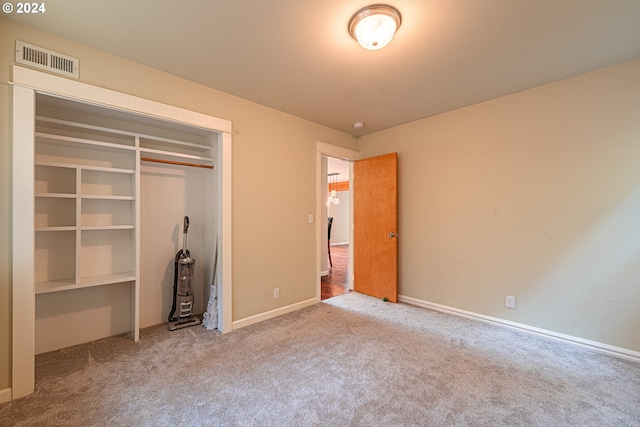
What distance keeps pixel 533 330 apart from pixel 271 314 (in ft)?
9.08

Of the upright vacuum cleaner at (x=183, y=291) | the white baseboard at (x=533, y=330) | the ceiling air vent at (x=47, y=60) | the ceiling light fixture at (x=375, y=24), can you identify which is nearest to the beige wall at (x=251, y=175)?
the ceiling air vent at (x=47, y=60)

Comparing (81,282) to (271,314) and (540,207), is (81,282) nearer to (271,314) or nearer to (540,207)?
(271,314)

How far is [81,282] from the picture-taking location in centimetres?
224

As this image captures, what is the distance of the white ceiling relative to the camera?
161 cm

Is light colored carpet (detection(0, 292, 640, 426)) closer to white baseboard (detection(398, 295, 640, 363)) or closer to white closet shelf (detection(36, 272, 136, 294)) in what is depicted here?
white baseboard (detection(398, 295, 640, 363))

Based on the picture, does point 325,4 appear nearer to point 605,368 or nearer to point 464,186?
point 464,186

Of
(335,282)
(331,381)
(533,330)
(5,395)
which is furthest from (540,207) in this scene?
(5,395)

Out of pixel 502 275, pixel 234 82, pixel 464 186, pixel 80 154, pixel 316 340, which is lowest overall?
pixel 316 340

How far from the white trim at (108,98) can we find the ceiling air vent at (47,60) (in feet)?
0.20

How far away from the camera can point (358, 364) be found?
2.12 metres

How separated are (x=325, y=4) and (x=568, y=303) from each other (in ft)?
10.7

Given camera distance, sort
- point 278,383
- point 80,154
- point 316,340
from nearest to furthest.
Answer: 1. point 278,383
2. point 80,154
3. point 316,340

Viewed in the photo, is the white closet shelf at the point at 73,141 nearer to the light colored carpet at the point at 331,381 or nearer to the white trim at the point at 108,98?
the white trim at the point at 108,98

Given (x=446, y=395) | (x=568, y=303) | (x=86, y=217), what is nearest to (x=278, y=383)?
(x=446, y=395)
